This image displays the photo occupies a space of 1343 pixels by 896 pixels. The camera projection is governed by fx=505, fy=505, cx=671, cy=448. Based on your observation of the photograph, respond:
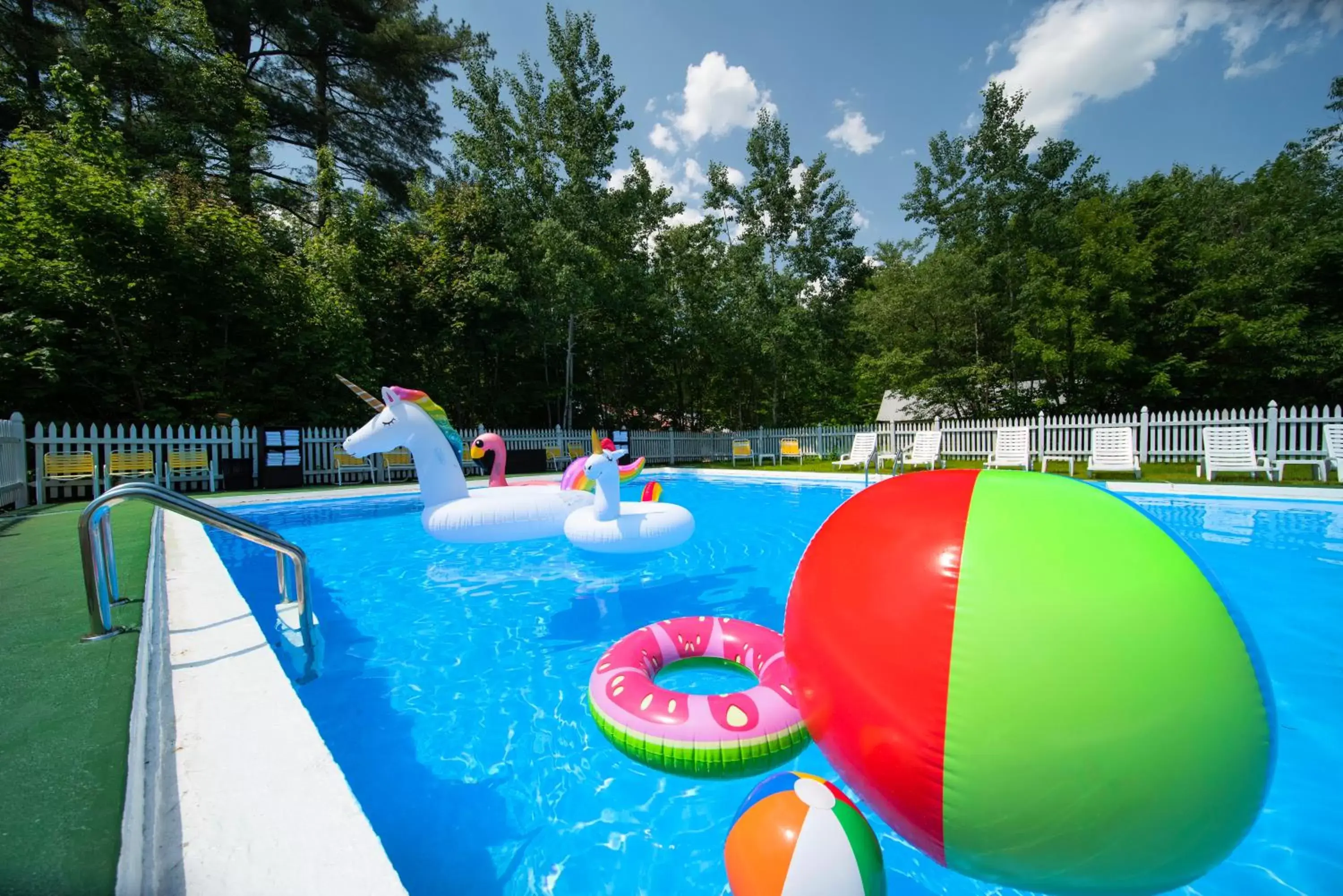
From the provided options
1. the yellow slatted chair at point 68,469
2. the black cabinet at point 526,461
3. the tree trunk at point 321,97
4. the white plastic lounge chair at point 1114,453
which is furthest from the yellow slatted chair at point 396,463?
the white plastic lounge chair at point 1114,453

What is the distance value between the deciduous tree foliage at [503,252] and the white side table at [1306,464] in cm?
568

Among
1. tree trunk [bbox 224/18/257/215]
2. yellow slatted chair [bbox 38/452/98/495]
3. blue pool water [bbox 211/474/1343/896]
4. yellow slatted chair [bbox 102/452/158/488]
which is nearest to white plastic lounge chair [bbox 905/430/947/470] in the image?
blue pool water [bbox 211/474/1343/896]

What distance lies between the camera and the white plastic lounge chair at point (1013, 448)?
1348 cm

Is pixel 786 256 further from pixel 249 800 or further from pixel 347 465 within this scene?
pixel 249 800

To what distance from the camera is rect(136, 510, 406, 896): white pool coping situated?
136 cm

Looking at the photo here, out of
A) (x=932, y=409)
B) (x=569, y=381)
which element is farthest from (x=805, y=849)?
(x=932, y=409)

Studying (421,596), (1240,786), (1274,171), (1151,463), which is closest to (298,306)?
(421,596)

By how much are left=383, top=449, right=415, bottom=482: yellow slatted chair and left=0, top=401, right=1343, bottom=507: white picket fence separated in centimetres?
20

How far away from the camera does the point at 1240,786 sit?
127 cm

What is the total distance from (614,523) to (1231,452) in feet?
47.6

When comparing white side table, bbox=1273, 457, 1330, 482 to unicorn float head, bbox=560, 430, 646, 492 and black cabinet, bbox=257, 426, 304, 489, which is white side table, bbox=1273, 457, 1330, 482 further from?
black cabinet, bbox=257, 426, 304, 489

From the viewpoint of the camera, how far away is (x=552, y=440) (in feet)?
65.3

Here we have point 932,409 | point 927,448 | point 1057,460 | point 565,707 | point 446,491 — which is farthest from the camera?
point 932,409

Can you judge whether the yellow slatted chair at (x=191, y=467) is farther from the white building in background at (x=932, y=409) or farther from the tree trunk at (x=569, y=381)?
the white building in background at (x=932, y=409)
